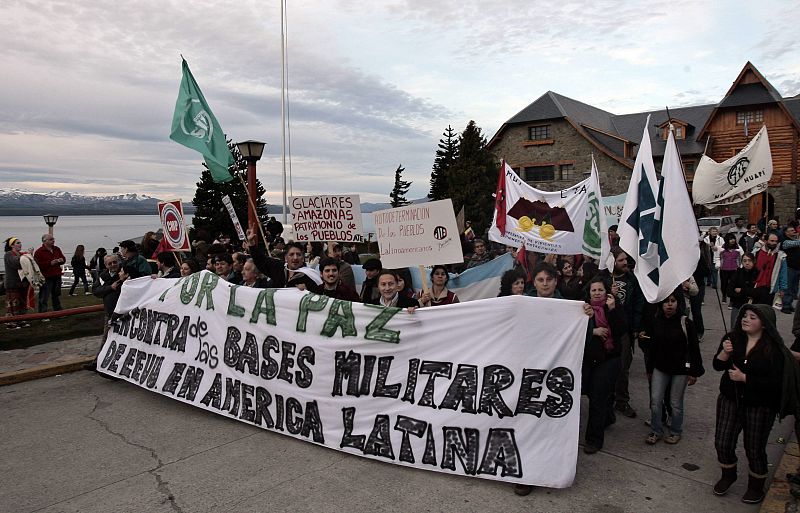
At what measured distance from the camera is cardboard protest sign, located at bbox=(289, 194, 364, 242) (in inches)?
341

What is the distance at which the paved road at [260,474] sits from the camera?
4102 millimetres

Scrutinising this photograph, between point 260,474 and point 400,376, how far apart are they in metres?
1.37

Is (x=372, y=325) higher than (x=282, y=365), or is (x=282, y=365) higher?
(x=372, y=325)

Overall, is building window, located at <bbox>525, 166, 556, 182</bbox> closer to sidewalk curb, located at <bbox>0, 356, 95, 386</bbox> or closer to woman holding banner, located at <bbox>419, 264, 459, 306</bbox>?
sidewalk curb, located at <bbox>0, 356, 95, 386</bbox>

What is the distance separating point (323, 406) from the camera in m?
5.20

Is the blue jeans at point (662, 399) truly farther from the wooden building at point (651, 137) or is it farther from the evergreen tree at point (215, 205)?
Answer: the evergreen tree at point (215, 205)

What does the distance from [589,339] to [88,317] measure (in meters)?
9.58

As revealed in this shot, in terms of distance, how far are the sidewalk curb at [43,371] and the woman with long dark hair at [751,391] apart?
7.87 metres

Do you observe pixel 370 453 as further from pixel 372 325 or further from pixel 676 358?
pixel 676 358

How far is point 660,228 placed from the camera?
4992mm

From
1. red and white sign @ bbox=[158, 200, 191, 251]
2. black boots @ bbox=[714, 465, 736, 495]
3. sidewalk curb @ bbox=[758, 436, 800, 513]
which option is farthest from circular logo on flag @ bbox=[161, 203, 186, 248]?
sidewalk curb @ bbox=[758, 436, 800, 513]

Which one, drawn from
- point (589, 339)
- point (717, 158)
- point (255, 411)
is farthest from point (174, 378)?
point (717, 158)

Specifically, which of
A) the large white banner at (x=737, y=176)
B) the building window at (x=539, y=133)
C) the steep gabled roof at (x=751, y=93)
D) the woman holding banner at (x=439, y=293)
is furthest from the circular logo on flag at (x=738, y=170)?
the building window at (x=539, y=133)

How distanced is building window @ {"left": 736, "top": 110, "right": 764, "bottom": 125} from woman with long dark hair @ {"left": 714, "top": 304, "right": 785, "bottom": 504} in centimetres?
3551
